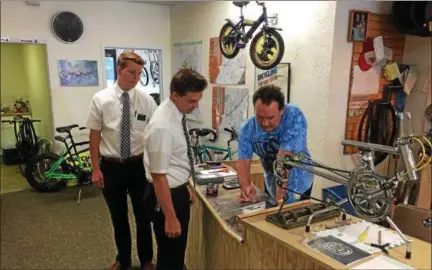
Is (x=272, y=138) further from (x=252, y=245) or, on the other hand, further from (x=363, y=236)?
(x=363, y=236)

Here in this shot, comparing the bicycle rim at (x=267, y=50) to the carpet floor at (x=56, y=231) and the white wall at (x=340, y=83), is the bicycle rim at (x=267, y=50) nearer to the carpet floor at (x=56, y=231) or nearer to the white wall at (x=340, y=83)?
the white wall at (x=340, y=83)

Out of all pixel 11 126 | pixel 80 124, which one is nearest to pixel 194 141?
pixel 80 124

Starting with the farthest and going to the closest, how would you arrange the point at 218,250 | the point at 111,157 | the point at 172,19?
1. the point at 172,19
2. the point at 111,157
3. the point at 218,250

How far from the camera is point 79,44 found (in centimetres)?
423

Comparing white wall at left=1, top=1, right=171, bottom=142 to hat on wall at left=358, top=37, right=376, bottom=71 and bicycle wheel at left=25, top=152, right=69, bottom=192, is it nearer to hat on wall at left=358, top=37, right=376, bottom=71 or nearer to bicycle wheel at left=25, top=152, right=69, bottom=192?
bicycle wheel at left=25, top=152, right=69, bottom=192

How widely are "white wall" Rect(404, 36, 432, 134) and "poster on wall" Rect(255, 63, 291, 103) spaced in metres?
1.01

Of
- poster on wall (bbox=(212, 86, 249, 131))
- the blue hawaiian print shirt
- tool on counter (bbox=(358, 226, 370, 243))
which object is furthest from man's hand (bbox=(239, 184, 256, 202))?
poster on wall (bbox=(212, 86, 249, 131))

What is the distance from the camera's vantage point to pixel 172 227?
1639 millimetres

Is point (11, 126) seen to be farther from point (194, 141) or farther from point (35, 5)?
point (194, 141)

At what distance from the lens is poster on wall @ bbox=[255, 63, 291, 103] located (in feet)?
9.88

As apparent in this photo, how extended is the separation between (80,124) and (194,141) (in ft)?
5.32

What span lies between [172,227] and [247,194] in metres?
0.45

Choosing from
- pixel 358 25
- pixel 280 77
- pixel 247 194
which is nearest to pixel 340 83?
pixel 358 25

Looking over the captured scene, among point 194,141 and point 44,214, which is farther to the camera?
point 194,141
